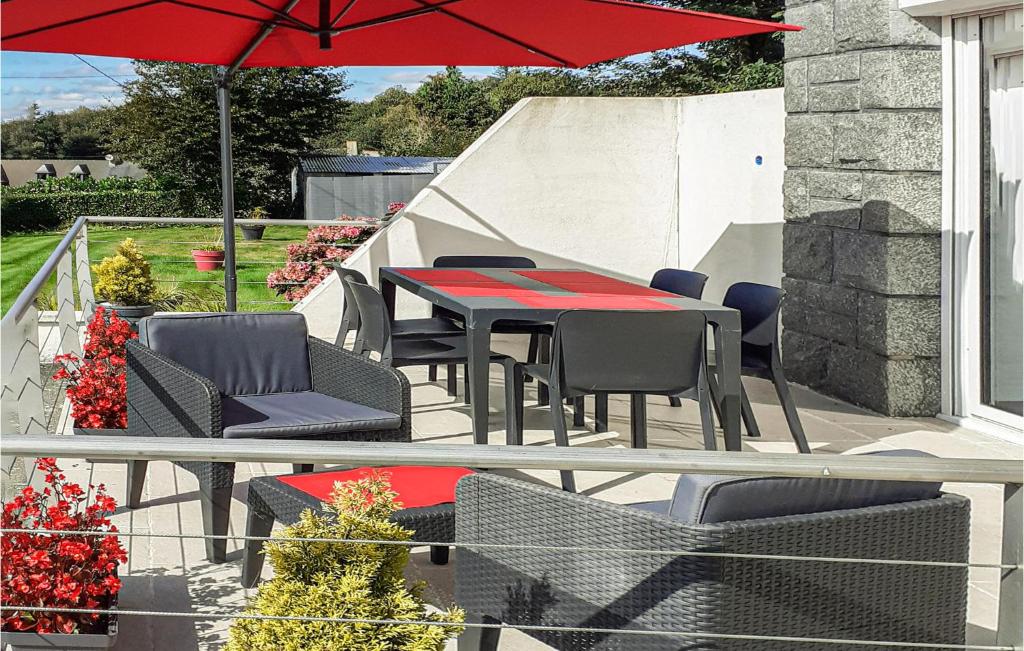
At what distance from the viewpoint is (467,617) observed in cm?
272

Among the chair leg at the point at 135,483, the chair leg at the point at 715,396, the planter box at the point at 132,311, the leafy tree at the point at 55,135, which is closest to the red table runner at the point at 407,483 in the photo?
the chair leg at the point at 135,483

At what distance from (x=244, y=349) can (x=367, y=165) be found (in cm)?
1966

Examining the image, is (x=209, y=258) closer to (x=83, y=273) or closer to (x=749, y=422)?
(x=83, y=273)

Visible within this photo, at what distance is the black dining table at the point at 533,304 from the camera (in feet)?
15.6

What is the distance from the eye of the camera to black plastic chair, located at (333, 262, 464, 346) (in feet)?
20.8

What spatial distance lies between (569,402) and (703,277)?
1093mm

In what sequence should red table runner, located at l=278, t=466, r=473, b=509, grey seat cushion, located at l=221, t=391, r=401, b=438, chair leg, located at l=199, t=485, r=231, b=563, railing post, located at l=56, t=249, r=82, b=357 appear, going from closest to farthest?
red table runner, located at l=278, t=466, r=473, b=509
chair leg, located at l=199, t=485, r=231, b=563
grey seat cushion, located at l=221, t=391, r=401, b=438
railing post, located at l=56, t=249, r=82, b=357

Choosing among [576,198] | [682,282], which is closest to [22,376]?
[682,282]

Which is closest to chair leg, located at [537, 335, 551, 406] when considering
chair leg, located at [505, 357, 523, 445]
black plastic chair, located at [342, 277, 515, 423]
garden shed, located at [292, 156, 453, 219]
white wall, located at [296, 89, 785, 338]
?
black plastic chair, located at [342, 277, 515, 423]

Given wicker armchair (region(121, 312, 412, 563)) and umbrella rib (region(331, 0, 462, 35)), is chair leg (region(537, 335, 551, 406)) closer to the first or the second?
wicker armchair (region(121, 312, 412, 563))

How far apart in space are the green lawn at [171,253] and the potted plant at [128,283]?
2.05 m

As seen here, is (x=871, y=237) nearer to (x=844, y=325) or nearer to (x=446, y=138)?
(x=844, y=325)

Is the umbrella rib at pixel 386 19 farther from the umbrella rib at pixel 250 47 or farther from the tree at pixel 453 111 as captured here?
the tree at pixel 453 111

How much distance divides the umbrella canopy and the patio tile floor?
6.21 feet
